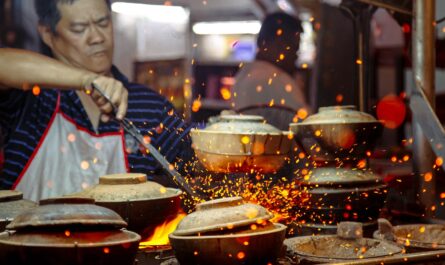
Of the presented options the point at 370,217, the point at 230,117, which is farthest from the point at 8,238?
the point at 370,217

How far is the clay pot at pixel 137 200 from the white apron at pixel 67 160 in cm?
144

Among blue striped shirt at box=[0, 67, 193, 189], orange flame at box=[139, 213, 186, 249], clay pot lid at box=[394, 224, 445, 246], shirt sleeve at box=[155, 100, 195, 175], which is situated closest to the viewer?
orange flame at box=[139, 213, 186, 249]

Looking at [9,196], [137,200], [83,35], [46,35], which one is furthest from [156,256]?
[46,35]

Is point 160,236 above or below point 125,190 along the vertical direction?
below

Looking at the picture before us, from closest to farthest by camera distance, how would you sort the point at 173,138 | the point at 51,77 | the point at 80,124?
the point at 51,77 → the point at 80,124 → the point at 173,138

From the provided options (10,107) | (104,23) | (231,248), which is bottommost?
(231,248)

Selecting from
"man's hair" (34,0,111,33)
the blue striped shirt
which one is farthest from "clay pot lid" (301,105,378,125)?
"man's hair" (34,0,111,33)

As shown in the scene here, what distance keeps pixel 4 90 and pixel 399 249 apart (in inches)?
102

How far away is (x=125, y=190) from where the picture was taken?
2615 millimetres

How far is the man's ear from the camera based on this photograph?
4.58 meters

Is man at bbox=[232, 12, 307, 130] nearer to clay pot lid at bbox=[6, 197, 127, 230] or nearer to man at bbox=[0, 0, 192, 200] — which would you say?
man at bbox=[0, 0, 192, 200]

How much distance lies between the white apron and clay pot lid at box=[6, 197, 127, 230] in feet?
6.55

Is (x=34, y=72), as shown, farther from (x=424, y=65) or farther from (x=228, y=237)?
(x=424, y=65)

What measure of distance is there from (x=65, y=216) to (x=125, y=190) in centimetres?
64
